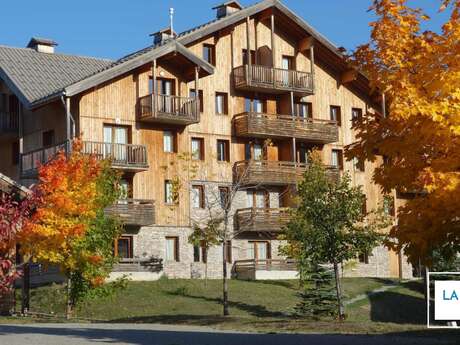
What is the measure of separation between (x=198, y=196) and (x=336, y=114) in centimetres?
1183

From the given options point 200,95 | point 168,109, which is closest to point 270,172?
point 200,95

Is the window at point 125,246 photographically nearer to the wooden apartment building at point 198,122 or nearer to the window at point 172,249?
the wooden apartment building at point 198,122

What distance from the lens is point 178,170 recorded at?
50094mm

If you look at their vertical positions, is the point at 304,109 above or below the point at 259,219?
above

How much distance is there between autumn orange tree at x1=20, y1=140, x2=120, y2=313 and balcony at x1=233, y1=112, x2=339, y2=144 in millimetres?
15089

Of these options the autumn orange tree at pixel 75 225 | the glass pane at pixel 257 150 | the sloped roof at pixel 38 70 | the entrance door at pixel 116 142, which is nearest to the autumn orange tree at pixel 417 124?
the autumn orange tree at pixel 75 225

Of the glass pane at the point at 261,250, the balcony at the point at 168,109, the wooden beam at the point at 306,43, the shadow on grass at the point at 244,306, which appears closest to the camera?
the shadow on grass at the point at 244,306

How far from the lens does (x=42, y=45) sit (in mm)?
55906

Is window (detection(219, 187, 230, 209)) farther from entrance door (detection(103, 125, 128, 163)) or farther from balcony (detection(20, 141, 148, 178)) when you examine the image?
entrance door (detection(103, 125, 128, 163))

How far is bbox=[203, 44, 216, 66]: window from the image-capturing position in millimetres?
52503

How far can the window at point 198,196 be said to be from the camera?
51.0 m

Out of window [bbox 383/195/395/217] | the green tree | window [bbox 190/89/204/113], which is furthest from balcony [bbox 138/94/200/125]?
the green tree

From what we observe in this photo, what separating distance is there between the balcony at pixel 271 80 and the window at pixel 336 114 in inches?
131

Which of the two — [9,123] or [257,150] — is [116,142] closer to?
[9,123]
